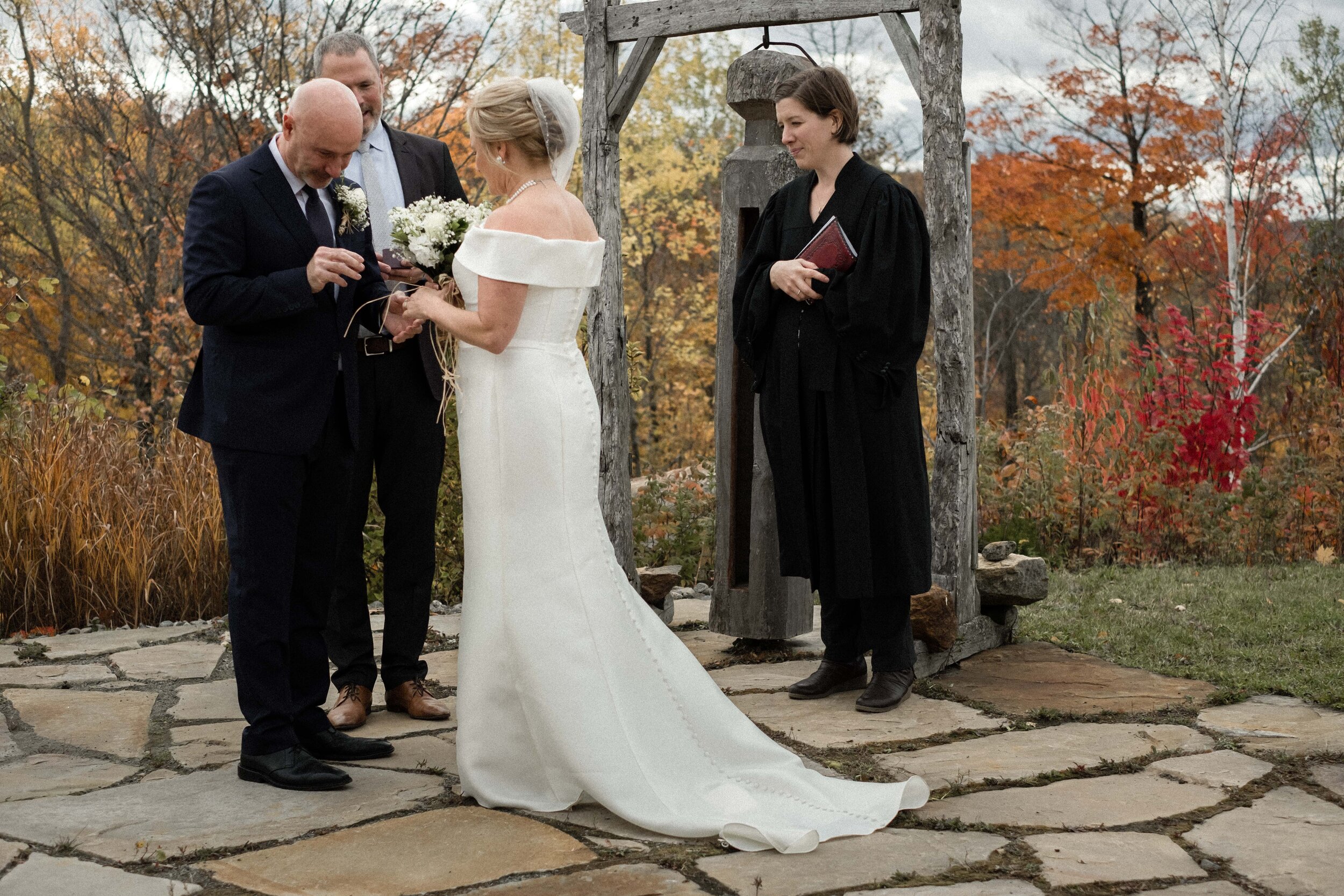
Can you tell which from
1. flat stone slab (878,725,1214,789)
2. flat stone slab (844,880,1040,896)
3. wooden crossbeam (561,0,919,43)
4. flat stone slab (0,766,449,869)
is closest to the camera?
flat stone slab (844,880,1040,896)

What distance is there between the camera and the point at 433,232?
338cm

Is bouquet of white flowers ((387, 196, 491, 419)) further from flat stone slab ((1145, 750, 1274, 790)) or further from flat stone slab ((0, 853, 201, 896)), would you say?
flat stone slab ((1145, 750, 1274, 790))

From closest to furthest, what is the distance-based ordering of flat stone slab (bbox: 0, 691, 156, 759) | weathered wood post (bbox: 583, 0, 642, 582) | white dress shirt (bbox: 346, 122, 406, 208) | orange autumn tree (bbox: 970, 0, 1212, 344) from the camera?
flat stone slab (bbox: 0, 691, 156, 759), white dress shirt (bbox: 346, 122, 406, 208), weathered wood post (bbox: 583, 0, 642, 582), orange autumn tree (bbox: 970, 0, 1212, 344)

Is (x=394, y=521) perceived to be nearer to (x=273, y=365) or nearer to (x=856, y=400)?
(x=273, y=365)

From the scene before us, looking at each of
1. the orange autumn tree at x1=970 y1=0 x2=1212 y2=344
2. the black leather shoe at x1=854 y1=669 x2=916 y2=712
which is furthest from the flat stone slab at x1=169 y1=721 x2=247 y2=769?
the orange autumn tree at x1=970 y1=0 x2=1212 y2=344

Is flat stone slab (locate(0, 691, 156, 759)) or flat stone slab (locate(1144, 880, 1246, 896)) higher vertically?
flat stone slab (locate(0, 691, 156, 759))

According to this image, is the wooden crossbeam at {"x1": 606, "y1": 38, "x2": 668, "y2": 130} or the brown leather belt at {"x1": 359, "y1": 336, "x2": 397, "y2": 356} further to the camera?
the wooden crossbeam at {"x1": 606, "y1": 38, "x2": 668, "y2": 130}

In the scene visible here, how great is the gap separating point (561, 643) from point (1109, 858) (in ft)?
4.68

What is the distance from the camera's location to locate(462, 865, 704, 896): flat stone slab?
2645 mm

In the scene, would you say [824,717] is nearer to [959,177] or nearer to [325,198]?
[959,177]

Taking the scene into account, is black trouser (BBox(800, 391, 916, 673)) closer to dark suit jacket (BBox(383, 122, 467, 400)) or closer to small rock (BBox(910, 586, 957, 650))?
small rock (BBox(910, 586, 957, 650))

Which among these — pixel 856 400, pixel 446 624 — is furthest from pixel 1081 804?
pixel 446 624

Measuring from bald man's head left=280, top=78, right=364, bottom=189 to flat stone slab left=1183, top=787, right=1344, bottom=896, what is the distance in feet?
9.06

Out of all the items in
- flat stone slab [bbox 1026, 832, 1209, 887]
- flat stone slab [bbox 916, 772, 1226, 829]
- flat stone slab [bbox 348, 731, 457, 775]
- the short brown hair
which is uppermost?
the short brown hair
